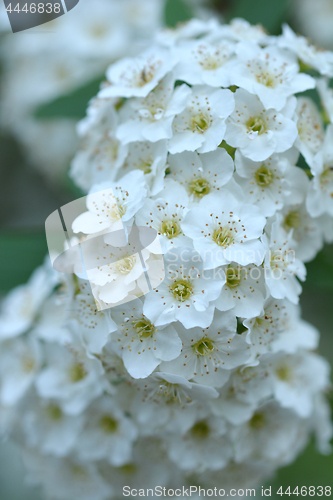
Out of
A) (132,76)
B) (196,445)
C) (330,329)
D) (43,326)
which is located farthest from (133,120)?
(330,329)

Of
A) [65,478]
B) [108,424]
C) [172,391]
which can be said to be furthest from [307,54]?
[65,478]

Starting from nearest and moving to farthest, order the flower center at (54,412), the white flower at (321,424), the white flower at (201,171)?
1. the white flower at (201,171)
2. the flower center at (54,412)
3. the white flower at (321,424)

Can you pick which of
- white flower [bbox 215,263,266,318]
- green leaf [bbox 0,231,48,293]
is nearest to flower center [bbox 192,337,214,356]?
white flower [bbox 215,263,266,318]

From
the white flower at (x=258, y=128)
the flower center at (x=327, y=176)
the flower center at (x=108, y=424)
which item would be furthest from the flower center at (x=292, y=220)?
the flower center at (x=108, y=424)

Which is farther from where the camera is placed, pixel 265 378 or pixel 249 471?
pixel 249 471

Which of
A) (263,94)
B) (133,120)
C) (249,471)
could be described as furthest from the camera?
(249,471)

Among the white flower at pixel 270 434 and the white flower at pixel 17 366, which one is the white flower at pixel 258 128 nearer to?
the white flower at pixel 270 434

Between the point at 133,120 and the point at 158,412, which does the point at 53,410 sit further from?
the point at 133,120
